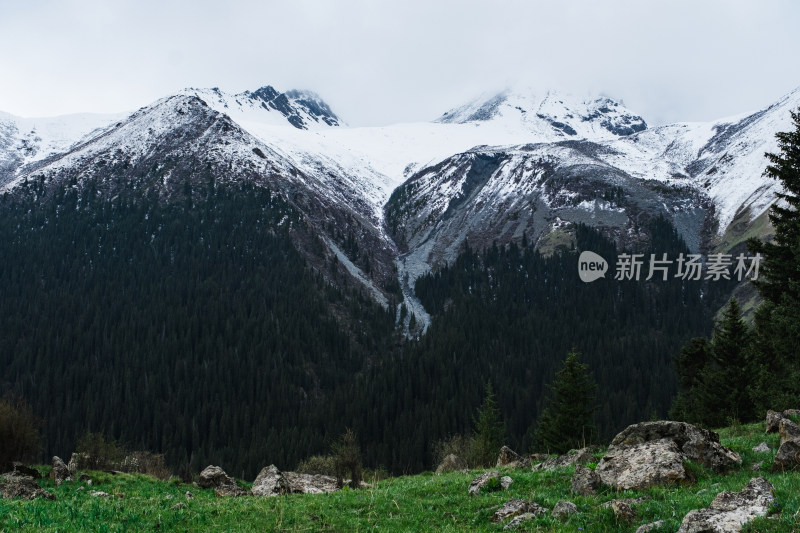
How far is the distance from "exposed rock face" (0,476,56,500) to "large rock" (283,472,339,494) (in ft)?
36.4

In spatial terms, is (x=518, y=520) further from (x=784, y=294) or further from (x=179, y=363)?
(x=179, y=363)

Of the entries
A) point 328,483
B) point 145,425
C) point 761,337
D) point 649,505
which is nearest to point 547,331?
point 145,425

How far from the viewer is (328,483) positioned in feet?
97.1

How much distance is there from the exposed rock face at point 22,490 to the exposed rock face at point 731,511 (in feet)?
74.7

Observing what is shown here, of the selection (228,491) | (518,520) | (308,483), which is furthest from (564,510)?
(228,491)

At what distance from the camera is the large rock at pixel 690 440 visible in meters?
15.6

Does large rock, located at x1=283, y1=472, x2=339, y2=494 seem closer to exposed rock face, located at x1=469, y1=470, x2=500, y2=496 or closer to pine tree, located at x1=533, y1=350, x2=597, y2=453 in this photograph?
exposed rock face, located at x1=469, y1=470, x2=500, y2=496

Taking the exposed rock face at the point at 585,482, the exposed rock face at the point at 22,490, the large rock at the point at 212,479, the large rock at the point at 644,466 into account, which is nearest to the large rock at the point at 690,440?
the large rock at the point at 644,466

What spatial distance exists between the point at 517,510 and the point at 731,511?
15.9ft

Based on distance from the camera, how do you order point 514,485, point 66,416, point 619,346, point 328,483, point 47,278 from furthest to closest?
point 47,278
point 619,346
point 66,416
point 328,483
point 514,485

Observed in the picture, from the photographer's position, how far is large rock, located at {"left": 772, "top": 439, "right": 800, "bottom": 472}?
13.9m

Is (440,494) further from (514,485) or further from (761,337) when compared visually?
(761,337)

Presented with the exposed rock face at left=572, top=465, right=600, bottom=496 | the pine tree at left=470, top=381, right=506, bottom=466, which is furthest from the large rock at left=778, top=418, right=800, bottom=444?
the pine tree at left=470, top=381, right=506, bottom=466

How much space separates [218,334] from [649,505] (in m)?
180
